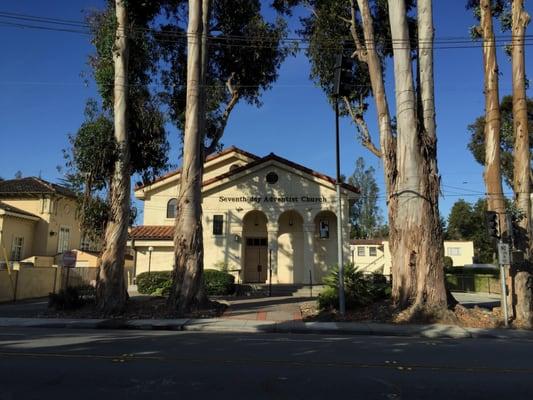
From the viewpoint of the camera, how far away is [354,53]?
70.6ft

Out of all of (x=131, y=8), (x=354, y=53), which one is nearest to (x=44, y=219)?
(x=131, y=8)

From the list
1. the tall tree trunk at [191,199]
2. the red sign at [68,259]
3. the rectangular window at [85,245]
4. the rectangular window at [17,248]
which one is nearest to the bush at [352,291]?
the tall tree trunk at [191,199]

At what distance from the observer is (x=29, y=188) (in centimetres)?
3144

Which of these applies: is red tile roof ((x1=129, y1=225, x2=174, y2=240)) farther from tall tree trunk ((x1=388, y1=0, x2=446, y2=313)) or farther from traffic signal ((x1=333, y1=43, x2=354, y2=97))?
traffic signal ((x1=333, y1=43, x2=354, y2=97))

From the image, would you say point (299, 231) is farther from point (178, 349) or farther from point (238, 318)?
point (178, 349)

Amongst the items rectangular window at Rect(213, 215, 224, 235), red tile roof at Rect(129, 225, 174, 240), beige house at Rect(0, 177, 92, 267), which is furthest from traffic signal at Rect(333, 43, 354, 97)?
beige house at Rect(0, 177, 92, 267)

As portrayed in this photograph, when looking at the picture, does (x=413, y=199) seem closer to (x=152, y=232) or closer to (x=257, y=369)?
(x=257, y=369)

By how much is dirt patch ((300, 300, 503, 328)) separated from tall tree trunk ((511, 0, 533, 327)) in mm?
954

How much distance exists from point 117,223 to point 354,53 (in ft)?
41.7

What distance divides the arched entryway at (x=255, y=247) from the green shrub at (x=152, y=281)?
199 inches

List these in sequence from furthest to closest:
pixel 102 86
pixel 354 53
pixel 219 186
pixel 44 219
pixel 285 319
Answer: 1. pixel 44 219
2. pixel 219 186
3. pixel 354 53
4. pixel 102 86
5. pixel 285 319

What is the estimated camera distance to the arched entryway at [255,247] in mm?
28516

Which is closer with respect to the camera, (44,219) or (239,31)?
(239,31)

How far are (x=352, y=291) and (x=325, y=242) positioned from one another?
35.7 feet
